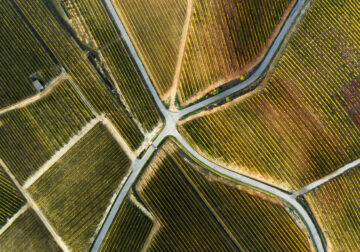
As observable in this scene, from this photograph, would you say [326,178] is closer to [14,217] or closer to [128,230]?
[128,230]

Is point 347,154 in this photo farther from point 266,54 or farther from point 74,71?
point 74,71

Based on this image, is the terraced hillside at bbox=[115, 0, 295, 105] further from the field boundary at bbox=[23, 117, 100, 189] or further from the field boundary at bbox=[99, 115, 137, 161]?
the field boundary at bbox=[23, 117, 100, 189]

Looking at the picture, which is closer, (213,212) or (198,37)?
(198,37)

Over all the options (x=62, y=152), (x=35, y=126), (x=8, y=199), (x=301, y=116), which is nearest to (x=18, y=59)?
(x=35, y=126)

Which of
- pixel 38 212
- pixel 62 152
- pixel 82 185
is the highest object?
pixel 62 152

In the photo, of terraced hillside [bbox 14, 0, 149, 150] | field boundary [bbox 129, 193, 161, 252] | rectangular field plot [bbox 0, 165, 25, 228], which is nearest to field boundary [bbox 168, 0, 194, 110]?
terraced hillside [bbox 14, 0, 149, 150]

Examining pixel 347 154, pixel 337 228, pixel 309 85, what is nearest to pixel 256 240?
pixel 337 228
